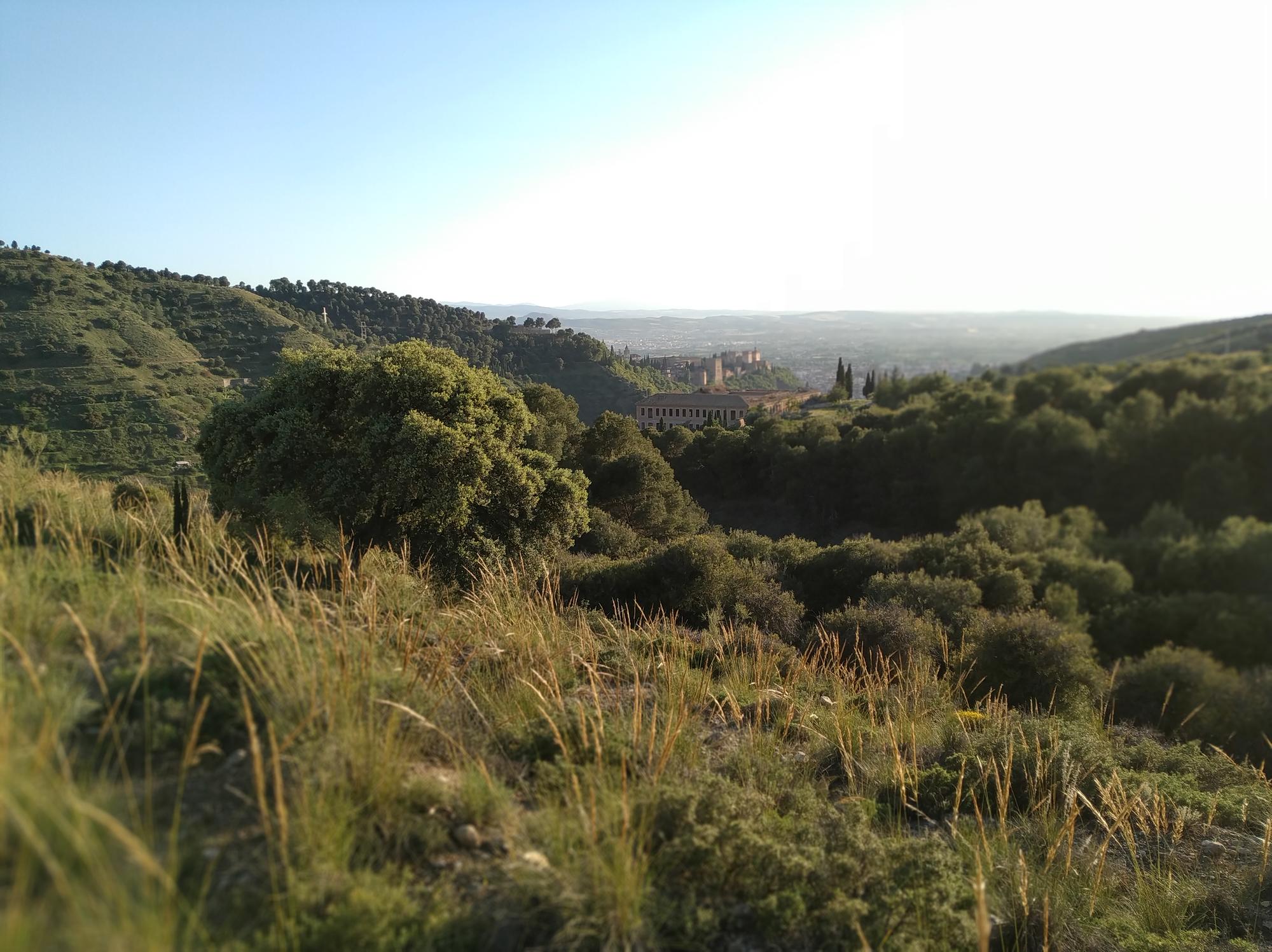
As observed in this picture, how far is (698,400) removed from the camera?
5500 centimetres

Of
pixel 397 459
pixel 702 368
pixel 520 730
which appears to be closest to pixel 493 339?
pixel 702 368

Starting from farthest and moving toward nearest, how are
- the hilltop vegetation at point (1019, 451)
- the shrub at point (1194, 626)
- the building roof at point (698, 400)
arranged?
the building roof at point (698, 400)
the hilltop vegetation at point (1019, 451)
the shrub at point (1194, 626)

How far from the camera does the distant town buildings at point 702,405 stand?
5166 centimetres

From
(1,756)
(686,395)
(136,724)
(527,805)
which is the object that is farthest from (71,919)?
(686,395)

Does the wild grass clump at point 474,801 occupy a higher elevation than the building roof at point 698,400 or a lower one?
higher

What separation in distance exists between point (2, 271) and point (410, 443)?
163 feet

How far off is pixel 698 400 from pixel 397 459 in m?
46.1

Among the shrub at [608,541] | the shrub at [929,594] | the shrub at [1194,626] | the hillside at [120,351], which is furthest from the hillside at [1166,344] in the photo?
the hillside at [120,351]

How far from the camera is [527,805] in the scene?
292 cm

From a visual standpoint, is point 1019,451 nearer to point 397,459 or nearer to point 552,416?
point 552,416

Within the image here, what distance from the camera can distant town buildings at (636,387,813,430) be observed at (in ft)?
169

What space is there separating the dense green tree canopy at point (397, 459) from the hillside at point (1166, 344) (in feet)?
25.5

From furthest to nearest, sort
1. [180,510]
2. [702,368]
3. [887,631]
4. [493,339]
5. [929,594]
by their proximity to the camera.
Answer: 1. [702,368]
2. [493,339]
3. [929,594]
4. [887,631]
5. [180,510]

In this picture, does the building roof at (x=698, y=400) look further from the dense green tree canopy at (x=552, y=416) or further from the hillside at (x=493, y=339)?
the dense green tree canopy at (x=552, y=416)
